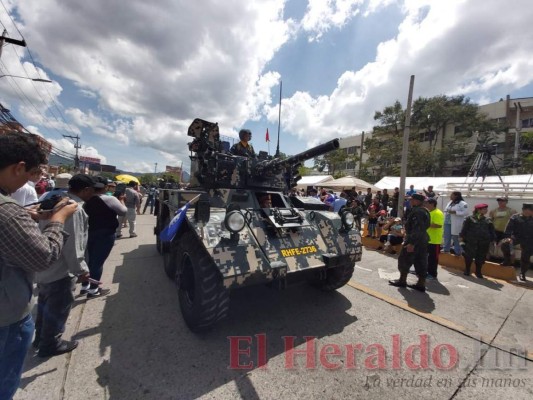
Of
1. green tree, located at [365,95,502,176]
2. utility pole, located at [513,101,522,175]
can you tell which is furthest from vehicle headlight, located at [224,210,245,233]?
utility pole, located at [513,101,522,175]

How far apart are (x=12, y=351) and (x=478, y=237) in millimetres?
7159

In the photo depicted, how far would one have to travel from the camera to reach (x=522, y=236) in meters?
5.73

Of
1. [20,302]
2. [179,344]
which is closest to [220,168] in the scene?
[179,344]

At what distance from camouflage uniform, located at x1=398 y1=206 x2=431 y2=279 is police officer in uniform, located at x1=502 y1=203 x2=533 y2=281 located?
2.85 metres

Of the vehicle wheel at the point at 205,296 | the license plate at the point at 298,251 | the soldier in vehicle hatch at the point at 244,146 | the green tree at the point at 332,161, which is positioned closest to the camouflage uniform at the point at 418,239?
the license plate at the point at 298,251

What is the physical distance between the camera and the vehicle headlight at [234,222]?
287cm

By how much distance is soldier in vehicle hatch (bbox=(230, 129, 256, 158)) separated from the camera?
214 inches

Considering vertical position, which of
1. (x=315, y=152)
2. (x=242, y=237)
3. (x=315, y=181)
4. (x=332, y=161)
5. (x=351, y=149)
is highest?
(x=351, y=149)

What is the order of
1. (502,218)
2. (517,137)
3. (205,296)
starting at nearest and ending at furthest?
(205,296) < (502,218) < (517,137)

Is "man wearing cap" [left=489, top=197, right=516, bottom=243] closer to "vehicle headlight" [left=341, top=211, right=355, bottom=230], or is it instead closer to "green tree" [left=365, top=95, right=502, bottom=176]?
"vehicle headlight" [left=341, top=211, right=355, bottom=230]

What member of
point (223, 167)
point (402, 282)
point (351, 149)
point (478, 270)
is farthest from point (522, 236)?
point (351, 149)

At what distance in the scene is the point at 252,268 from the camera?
283 cm

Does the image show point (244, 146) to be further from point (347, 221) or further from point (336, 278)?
point (336, 278)

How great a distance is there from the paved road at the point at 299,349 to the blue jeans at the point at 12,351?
71cm
